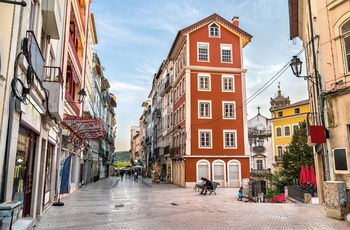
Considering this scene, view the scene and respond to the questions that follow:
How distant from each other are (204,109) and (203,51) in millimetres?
6420

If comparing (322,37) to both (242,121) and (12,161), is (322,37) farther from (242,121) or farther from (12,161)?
(242,121)

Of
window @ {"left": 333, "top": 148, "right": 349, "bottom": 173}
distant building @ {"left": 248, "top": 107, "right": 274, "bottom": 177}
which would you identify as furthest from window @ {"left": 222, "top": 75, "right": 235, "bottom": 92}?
distant building @ {"left": 248, "top": 107, "right": 274, "bottom": 177}

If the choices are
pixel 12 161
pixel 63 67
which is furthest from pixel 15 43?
pixel 63 67

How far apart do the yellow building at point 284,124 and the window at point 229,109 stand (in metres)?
22.4

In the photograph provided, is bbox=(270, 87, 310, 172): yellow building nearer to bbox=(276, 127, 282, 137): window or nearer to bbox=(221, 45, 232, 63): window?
bbox=(276, 127, 282, 137): window

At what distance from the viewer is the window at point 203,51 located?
32781 millimetres

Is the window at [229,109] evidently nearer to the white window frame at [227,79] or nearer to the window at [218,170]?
the white window frame at [227,79]

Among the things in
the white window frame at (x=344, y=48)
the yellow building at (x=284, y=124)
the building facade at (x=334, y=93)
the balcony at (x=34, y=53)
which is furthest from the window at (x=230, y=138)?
the balcony at (x=34, y=53)

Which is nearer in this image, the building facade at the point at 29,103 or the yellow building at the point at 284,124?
the building facade at the point at 29,103

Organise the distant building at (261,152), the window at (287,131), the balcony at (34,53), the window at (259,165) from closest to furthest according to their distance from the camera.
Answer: the balcony at (34,53) < the window at (287,131) < the distant building at (261,152) < the window at (259,165)

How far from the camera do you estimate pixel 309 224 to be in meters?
9.74

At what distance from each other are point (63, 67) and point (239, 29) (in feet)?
77.6

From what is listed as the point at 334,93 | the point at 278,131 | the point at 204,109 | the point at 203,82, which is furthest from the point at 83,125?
the point at 278,131

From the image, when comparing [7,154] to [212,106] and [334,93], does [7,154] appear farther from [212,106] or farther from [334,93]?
[212,106]
